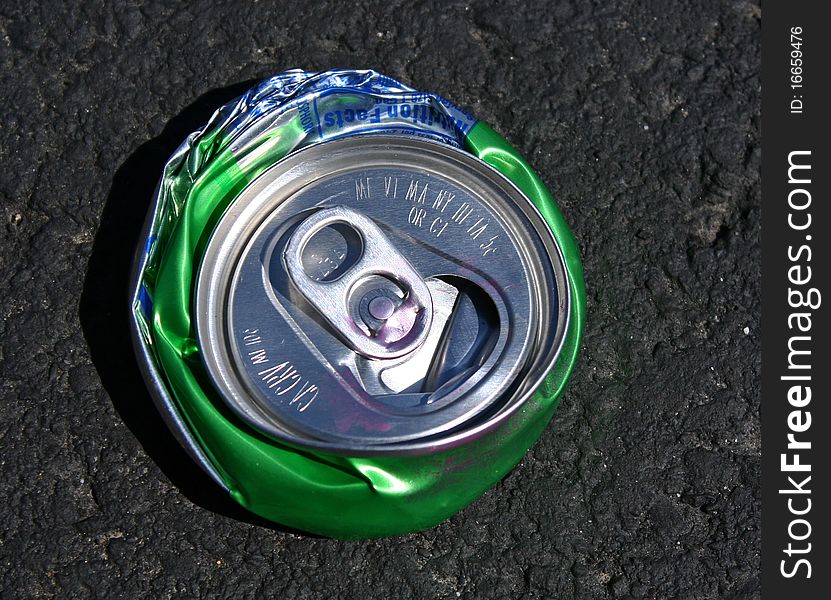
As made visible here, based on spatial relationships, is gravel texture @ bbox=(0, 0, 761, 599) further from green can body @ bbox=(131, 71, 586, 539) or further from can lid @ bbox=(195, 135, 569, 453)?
can lid @ bbox=(195, 135, 569, 453)

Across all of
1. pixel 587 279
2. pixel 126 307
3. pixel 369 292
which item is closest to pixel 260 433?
pixel 369 292

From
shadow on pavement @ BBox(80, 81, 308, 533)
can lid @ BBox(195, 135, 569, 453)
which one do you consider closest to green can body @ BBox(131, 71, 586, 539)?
can lid @ BBox(195, 135, 569, 453)

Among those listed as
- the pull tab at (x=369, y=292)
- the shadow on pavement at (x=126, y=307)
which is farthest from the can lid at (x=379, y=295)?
the shadow on pavement at (x=126, y=307)

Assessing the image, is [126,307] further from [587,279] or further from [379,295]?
[587,279]

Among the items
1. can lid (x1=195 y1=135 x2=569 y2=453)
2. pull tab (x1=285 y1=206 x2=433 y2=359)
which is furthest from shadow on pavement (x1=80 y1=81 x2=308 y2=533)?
pull tab (x1=285 y1=206 x2=433 y2=359)

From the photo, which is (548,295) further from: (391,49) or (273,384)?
(391,49)

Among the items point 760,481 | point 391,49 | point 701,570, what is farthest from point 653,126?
point 701,570

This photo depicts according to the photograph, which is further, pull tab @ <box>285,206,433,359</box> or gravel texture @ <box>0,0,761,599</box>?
gravel texture @ <box>0,0,761,599</box>

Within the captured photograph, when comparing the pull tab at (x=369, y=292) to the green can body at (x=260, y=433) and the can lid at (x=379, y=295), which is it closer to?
the can lid at (x=379, y=295)
